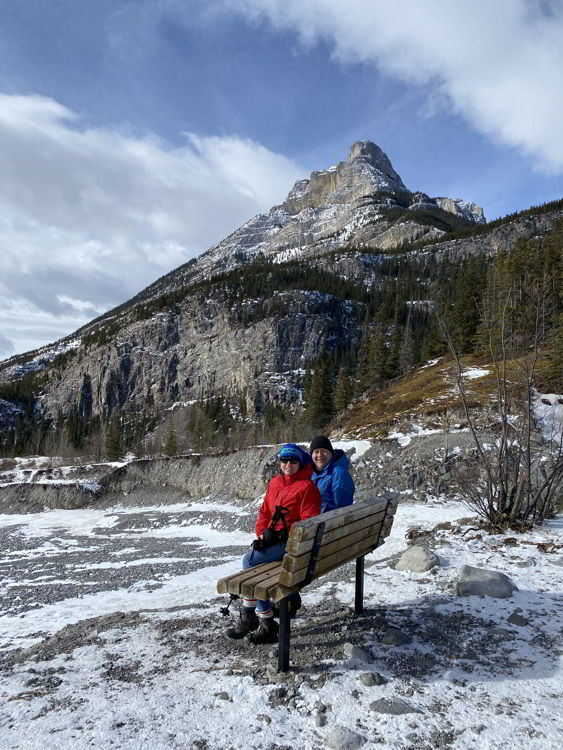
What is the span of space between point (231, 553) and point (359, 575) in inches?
367

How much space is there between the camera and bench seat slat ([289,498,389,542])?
3.59 m

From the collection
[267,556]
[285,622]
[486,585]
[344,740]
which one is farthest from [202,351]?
[344,740]

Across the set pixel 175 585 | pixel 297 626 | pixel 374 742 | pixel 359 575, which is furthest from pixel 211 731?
pixel 175 585

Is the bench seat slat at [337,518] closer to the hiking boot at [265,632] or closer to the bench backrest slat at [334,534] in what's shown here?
the bench backrest slat at [334,534]

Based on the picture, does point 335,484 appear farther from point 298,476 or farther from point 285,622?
point 285,622

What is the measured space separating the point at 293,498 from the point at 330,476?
29.1 inches

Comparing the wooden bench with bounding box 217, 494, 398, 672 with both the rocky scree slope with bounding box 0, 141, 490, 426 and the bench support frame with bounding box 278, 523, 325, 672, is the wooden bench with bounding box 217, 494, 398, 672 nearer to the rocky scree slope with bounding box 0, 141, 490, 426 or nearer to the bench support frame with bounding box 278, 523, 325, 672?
the bench support frame with bounding box 278, 523, 325, 672

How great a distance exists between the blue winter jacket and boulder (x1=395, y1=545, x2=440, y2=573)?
2.37m

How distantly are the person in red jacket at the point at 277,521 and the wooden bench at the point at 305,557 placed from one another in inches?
8.0

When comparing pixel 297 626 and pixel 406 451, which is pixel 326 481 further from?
pixel 406 451

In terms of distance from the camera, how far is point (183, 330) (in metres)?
139

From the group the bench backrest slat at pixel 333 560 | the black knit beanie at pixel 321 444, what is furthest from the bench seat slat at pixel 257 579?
the black knit beanie at pixel 321 444

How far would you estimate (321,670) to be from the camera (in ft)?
12.4

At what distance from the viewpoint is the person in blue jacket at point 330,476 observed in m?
5.08
